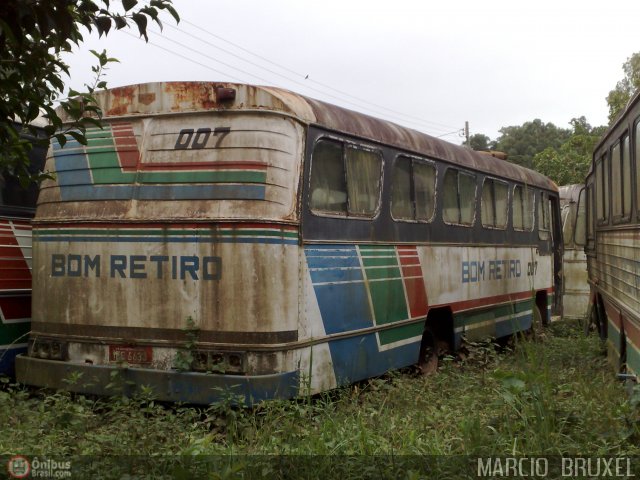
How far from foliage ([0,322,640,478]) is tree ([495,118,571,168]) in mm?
55326

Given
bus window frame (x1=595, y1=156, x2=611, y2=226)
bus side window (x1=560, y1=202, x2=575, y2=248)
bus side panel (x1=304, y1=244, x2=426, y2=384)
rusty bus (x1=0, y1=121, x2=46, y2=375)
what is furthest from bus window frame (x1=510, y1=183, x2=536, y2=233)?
rusty bus (x1=0, y1=121, x2=46, y2=375)

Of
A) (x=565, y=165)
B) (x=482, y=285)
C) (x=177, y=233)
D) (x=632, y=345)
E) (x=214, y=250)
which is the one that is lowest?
(x=632, y=345)

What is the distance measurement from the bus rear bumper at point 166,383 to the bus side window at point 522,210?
6.67 meters

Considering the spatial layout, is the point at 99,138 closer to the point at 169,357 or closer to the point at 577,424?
the point at 169,357

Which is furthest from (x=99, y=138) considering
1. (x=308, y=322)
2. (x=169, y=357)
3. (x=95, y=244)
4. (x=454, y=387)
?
(x=454, y=387)

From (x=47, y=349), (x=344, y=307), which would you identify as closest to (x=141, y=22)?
(x=344, y=307)

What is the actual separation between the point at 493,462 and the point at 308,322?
211 cm

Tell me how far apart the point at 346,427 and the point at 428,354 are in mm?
3797

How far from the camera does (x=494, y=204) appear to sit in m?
10.6

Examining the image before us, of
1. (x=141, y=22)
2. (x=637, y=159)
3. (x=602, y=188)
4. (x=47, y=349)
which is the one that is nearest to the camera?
(x=141, y=22)

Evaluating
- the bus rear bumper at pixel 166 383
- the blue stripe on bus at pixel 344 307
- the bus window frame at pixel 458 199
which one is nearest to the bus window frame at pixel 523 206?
the bus window frame at pixel 458 199

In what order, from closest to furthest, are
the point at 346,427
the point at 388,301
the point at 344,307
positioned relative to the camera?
the point at 346,427, the point at 344,307, the point at 388,301

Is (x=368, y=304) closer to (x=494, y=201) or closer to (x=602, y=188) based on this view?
(x=602, y=188)

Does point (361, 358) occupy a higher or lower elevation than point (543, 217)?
lower
